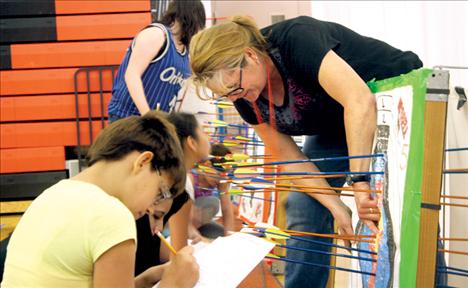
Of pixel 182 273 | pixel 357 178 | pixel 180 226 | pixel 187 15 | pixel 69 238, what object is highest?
pixel 187 15

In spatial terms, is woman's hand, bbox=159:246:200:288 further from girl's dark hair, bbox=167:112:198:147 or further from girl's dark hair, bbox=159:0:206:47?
girl's dark hair, bbox=159:0:206:47

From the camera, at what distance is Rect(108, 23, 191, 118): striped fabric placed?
2451 millimetres

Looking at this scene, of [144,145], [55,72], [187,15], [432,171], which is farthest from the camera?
[55,72]

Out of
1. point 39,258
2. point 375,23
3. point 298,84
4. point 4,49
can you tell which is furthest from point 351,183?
point 4,49

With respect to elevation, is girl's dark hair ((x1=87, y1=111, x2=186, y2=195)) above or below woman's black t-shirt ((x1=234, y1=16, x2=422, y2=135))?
below

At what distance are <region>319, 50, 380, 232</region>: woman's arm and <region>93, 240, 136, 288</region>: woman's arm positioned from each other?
449mm

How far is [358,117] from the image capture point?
1.28m

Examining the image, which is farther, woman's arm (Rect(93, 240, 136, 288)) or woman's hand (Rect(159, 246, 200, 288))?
woman's hand (Rect(159, 246, 200, 288))

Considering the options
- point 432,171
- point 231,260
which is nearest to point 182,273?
point 231,260

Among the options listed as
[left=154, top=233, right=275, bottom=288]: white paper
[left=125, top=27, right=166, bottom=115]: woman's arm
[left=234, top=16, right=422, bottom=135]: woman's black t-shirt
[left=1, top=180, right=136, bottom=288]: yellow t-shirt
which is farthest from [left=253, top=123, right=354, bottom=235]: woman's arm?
[left=125, top=27, right=166, bottom=115]: woman's arm

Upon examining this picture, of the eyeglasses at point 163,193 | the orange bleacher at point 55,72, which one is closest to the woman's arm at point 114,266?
the eyeglasses at point 163,193

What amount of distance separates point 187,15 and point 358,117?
4.12ft

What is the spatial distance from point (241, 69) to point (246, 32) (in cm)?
8

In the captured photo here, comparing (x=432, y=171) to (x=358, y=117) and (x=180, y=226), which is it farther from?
(x=180, y=226)
